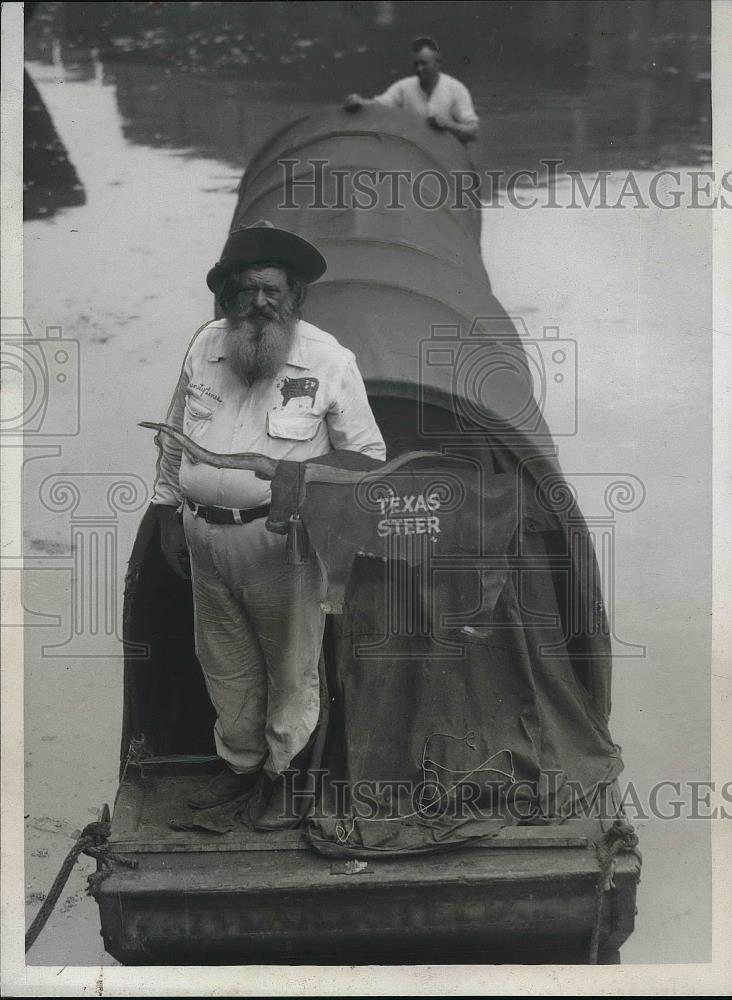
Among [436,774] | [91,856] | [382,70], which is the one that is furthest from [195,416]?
[382,70]

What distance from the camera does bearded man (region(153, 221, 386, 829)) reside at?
16.5ft

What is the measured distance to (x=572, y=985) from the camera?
5387mm

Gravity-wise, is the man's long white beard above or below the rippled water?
below

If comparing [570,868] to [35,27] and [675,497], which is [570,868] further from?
[35,27]

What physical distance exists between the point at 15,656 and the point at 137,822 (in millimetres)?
860

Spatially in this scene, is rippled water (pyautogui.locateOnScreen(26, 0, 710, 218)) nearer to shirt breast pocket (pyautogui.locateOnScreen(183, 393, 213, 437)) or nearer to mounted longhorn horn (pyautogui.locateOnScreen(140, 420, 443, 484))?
shirt breast pocket (pyautogui.locateOnScreen(183, 393, 213, 437))

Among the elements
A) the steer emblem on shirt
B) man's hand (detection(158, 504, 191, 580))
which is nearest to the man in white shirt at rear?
the steer emblem on shirt

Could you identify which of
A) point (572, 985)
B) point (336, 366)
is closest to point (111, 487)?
point (336, 366)

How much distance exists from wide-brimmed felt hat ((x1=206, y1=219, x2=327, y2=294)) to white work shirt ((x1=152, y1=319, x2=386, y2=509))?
201 millimetres

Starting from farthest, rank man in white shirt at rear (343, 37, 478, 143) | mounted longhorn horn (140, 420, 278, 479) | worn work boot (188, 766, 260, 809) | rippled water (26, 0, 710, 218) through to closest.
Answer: man in white shirt at rear (343, 37, 478, 143) < rippled water (26, 0, 710, 218) < worn work boot (188, 766, 260, 809) < mounted longhorn horn (140, 420, 278, 479)

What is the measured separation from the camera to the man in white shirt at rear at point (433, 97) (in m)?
6.43

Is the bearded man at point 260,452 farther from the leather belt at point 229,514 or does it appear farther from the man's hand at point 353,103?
the man's hand at point 353,103

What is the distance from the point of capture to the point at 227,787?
17.7ft

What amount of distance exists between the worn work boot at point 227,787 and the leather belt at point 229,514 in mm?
1010
